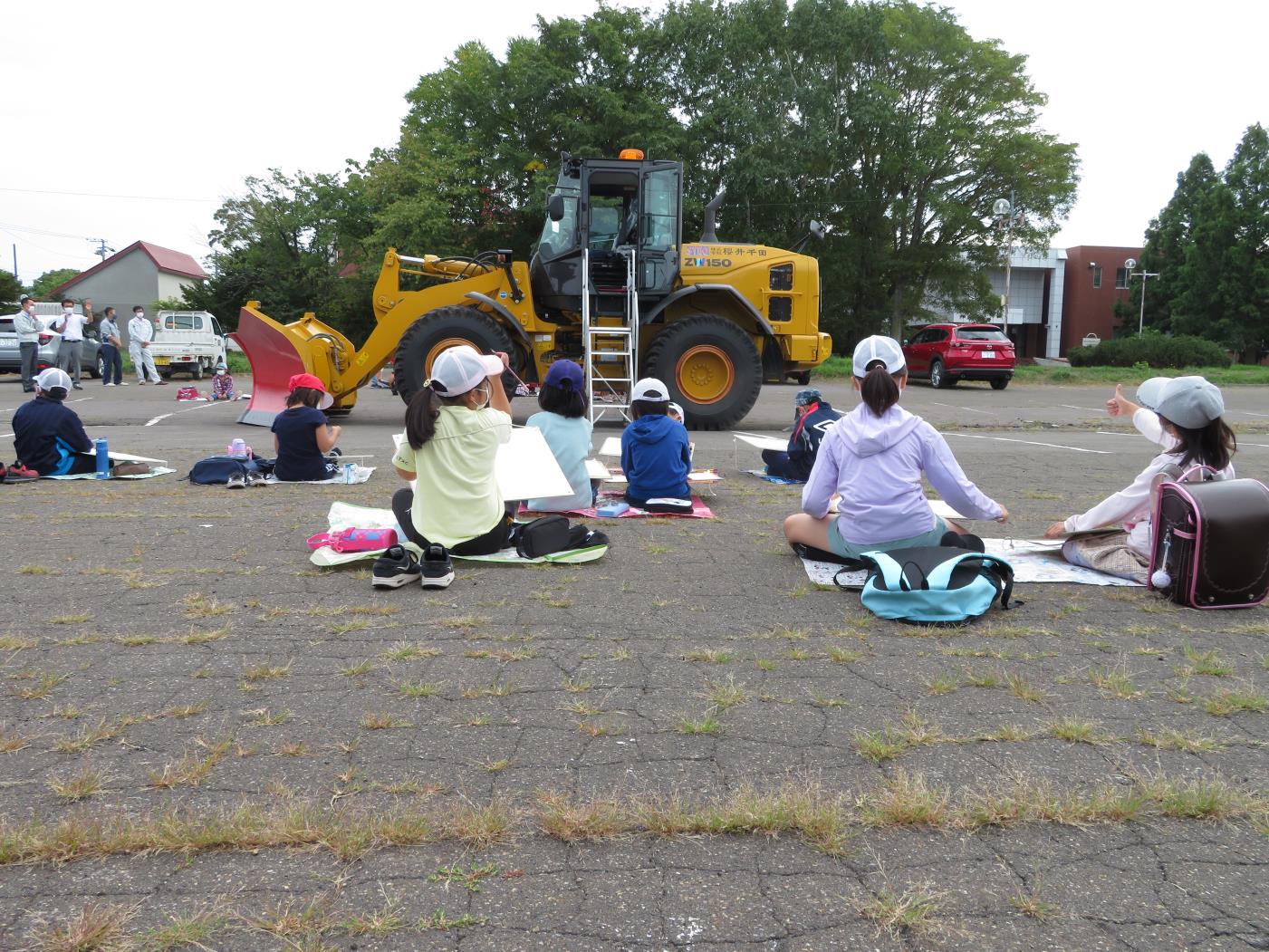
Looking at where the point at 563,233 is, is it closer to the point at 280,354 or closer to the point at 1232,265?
the point at 280,354

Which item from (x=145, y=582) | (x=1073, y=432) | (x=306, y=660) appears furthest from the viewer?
(x=1073, y=432)

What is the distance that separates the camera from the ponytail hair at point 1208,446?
4.89 meters

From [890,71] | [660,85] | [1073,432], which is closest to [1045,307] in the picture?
[890,71]

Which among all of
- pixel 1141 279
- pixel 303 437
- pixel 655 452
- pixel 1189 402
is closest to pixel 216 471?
pixel 303 437

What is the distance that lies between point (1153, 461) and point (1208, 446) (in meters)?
0.26

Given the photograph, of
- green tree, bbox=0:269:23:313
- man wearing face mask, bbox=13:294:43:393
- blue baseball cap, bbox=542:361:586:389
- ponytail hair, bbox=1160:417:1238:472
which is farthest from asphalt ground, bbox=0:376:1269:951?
green tree, bbox=0:269:23:313

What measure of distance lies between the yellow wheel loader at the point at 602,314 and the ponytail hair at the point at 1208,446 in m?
8.40

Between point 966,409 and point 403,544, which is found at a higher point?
point 403,544

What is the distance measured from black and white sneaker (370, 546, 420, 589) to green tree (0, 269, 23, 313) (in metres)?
52.4

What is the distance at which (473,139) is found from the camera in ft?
109

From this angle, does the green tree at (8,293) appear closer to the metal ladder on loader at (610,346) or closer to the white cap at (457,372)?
the metal ladder on loader at (610,346)

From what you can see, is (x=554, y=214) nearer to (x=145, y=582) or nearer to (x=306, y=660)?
(x=145, y=582)

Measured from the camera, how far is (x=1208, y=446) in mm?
4902

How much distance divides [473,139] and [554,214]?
74.2ft
